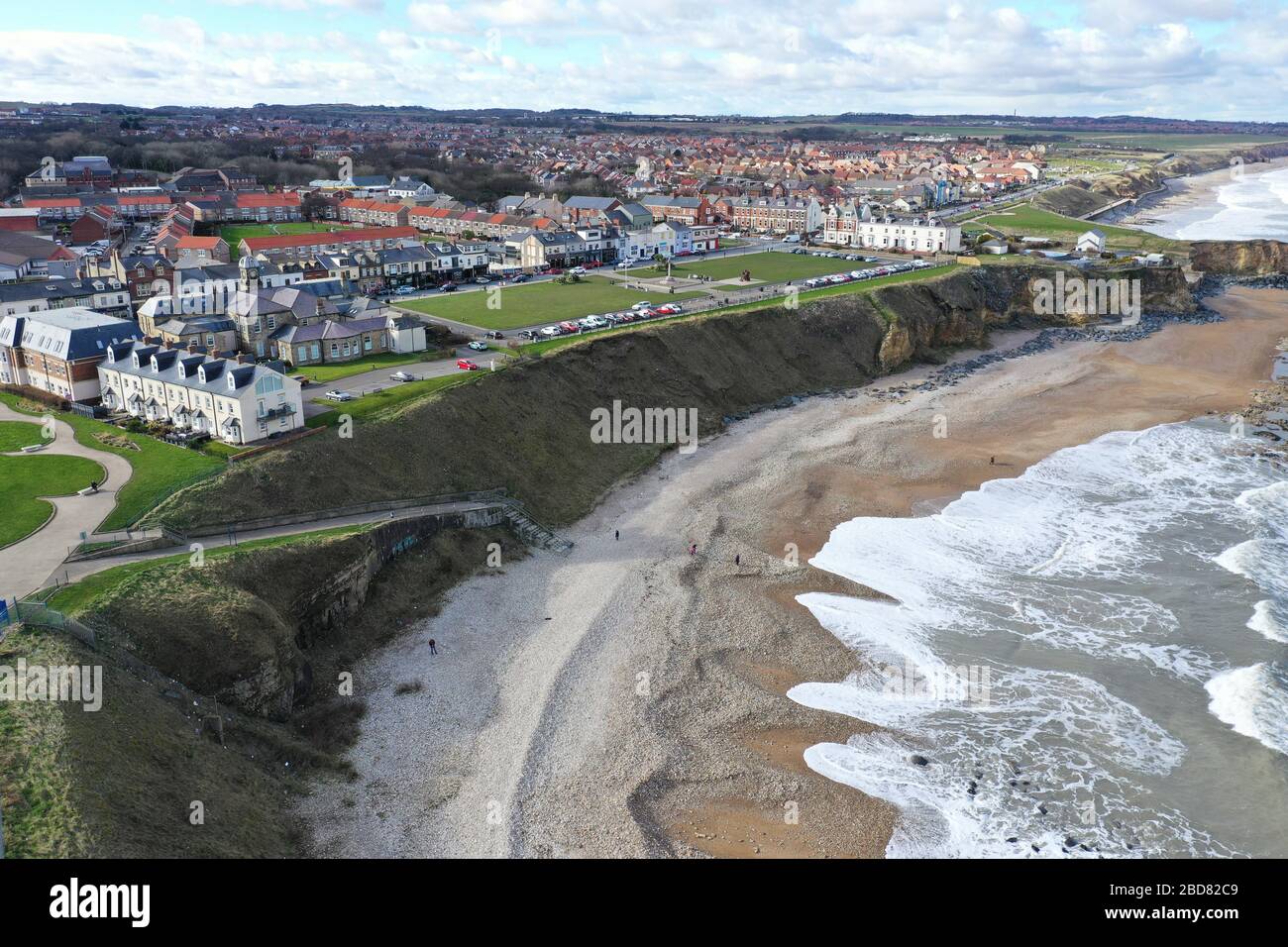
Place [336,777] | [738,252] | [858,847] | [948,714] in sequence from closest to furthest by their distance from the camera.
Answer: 1. [858,847]
2. [336,777]
3. [948,714]
4. [738,252]

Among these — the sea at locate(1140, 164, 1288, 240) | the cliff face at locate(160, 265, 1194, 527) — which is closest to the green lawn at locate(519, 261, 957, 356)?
the cliff face at locate(160, 265, 1194, 527)

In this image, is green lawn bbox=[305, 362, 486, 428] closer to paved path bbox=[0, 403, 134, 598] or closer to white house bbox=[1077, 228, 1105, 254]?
paved path bbox=[0, 403, 134, 598]

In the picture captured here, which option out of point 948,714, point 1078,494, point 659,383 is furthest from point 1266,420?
point 948,714

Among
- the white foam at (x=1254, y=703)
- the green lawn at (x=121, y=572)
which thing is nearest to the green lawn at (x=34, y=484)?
the green lawn at (x=121, y=572)

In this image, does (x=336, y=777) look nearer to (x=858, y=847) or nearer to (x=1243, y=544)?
(x=858, y=847)

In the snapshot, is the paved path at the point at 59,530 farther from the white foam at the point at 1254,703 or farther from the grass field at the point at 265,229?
the grass field at the point at 265,229

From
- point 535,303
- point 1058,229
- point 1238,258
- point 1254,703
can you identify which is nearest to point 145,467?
point 535,303
